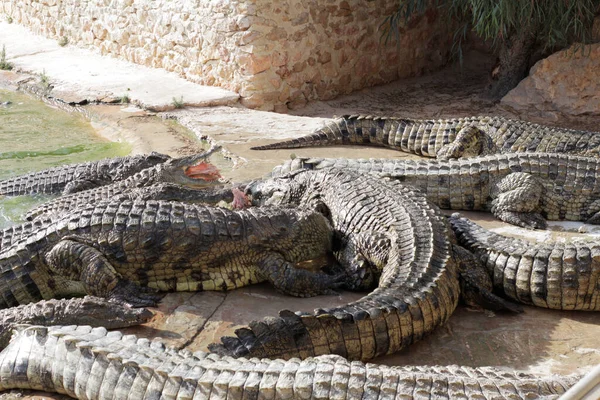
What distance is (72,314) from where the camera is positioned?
397 centimetres

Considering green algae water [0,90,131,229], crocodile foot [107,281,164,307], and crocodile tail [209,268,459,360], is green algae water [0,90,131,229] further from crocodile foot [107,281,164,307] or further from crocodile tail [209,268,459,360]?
crocodile tail [209,268,459,360]

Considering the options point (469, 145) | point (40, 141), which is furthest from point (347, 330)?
point (40, 141)

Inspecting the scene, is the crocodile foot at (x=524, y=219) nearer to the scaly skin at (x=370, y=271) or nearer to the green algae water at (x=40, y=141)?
the scaly skin at (x=370, y=271)

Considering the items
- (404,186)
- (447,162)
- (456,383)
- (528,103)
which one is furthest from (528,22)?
(456,383)

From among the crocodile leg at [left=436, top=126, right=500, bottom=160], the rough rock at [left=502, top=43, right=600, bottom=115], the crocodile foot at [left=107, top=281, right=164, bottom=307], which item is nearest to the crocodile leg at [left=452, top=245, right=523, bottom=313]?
the crocodile foot at [left=107, top=281, right=164, bottom=307]

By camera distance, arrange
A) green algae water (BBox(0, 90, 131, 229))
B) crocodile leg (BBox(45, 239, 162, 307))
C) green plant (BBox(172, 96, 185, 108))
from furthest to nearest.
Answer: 1. green plant (BBox(172, 96, 185, 108))
2. green algae water (BBox(0, 90, 131, 229))
3. crocodile leg (BBox(45, 239, 162, 307))

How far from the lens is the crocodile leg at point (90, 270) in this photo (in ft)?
14.5

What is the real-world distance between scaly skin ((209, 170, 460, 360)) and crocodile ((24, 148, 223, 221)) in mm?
596

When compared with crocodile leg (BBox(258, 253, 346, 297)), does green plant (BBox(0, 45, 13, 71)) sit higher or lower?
higher

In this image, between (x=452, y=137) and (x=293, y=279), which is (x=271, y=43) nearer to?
(x=452, y=137)

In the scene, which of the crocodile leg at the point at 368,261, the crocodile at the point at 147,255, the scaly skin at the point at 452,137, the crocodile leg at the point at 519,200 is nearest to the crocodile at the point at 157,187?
the crocodile at the point at 147,255

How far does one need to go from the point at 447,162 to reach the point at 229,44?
148 inches

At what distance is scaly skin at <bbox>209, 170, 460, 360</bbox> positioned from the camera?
11.8 ft

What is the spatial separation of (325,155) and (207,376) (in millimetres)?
4779
